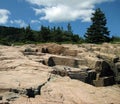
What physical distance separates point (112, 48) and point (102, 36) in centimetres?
2146

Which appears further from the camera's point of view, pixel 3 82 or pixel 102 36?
pixel 102 36

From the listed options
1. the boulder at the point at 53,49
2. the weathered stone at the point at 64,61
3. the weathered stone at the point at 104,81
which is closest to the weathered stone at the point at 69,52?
the boulder at the point at 53,49

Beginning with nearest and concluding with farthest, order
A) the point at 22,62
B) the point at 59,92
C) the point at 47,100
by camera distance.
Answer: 1. the point at 47,100
2. the point at 59,92
3. the point at 22,62

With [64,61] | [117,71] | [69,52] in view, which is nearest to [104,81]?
[64,61]

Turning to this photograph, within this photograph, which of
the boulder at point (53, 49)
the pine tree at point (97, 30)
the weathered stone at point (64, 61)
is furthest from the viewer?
the pine tree at point (97, 30)

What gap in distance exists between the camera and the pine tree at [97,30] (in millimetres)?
53625

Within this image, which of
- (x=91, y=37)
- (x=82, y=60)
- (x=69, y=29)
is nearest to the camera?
(x=82, y=60)

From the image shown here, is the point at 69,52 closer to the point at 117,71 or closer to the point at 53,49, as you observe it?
the point at 53,49

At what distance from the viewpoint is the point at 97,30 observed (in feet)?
180

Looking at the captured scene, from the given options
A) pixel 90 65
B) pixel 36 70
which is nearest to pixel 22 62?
pixel 36 70

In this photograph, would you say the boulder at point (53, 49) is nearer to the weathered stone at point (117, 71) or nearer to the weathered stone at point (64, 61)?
the weathered stone at point (117, 71)

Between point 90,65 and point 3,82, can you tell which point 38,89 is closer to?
point 3,82

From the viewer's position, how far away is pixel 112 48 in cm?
3241

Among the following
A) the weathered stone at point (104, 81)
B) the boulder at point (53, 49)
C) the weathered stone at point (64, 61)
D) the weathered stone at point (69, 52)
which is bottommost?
the weathered stone at point (104, 81)
